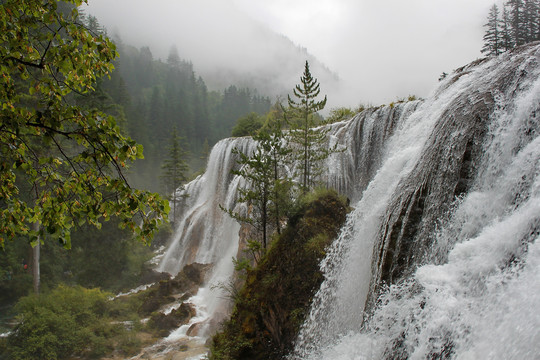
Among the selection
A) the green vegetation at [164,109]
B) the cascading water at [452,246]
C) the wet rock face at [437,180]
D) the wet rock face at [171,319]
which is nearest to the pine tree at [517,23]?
the cascading water at [452,246]

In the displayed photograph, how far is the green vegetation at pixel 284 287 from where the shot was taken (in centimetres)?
878

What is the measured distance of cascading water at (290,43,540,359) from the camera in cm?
370

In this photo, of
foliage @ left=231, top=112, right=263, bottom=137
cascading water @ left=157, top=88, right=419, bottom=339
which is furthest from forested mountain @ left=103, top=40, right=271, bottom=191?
cascading water @ left=157, top=88, right=419, bottom=339

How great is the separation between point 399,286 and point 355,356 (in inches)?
60.6

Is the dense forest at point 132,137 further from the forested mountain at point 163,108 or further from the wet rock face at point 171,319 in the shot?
the wet rock face at point 171,319

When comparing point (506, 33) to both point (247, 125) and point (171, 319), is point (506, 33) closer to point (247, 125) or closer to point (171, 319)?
point (247, 125)

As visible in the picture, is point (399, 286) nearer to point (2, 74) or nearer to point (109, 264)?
point (2, 74)

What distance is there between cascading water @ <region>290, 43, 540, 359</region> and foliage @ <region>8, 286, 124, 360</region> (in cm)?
1068

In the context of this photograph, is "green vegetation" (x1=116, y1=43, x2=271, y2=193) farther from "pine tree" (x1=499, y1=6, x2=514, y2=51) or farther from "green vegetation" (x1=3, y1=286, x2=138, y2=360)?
"pine tree" (x1=499, y1=6, x2=514, y2=51)

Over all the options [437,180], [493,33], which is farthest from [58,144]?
[493,33]

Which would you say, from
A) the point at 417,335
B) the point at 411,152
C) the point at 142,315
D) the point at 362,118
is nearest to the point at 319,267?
the point at 411,152

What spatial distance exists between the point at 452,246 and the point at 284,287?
519 centimetres

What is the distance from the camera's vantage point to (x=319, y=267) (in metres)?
9.02

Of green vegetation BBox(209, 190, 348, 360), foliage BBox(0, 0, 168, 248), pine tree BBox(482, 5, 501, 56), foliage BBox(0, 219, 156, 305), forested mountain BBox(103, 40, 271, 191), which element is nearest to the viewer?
foliage BBox(0, 0, 168, 248)
